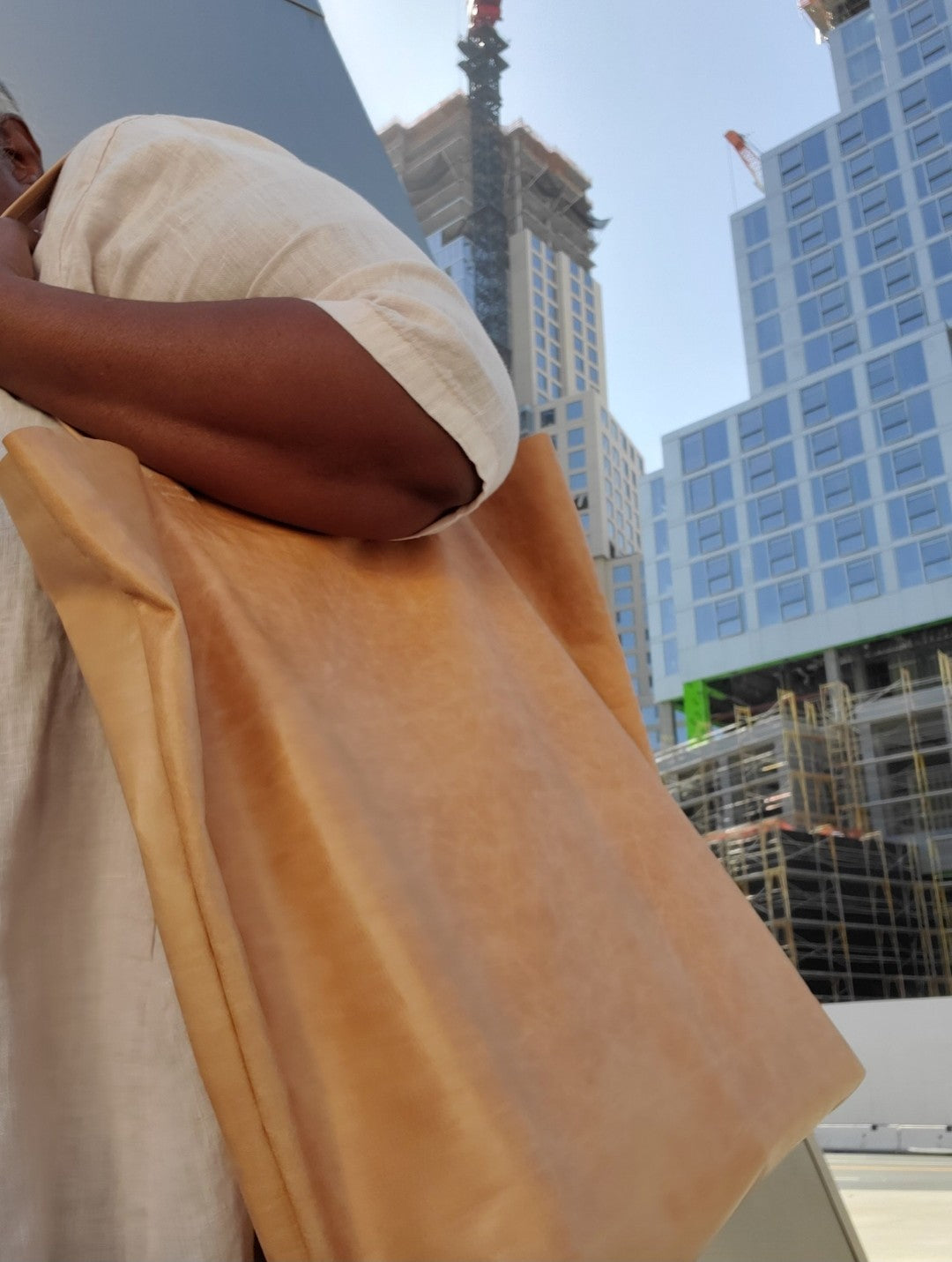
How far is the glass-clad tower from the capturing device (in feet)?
39.0

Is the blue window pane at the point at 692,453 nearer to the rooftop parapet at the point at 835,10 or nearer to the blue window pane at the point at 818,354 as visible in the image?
the blue window pane at the point at 818,354

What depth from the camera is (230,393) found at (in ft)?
0.59

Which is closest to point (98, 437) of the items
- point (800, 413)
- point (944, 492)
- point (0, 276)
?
point (0, 276)

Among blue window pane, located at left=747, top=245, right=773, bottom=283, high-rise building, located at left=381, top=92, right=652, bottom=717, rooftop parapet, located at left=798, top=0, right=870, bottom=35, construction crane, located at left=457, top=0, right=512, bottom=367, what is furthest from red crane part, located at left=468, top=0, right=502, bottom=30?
blue window pane, located at left=747, top=245, right=773, bottom=283

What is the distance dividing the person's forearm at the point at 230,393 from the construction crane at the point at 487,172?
55.5 feet

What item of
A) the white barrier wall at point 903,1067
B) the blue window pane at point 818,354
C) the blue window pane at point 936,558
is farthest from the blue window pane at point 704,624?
the white barrier wall at point 903,1067

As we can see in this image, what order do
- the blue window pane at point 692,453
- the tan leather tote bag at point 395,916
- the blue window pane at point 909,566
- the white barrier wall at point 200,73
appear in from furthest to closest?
1. the blue window pane at point 692,453
2. the blue window pane at point 909,566
3. the white barrier wall at point 200,73
4. the tan leather tote bag at point 395,916

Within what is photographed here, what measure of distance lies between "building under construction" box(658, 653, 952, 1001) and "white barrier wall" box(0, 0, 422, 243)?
8.13 metres

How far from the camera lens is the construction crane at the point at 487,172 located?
57.2 ft

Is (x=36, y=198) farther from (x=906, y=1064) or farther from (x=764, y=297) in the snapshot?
(x=764, y=297)

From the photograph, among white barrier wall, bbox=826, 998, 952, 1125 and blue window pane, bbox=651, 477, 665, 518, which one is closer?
white barrier wall, bbox=826, 998, 952, 1125

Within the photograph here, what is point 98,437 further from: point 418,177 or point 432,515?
point 418,177

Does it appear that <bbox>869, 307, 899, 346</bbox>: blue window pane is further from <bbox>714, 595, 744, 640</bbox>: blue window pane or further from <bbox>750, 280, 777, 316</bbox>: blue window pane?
<bbox>714, 595, 744, 640</bbox>: blue window pane

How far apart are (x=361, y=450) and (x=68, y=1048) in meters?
0.10
